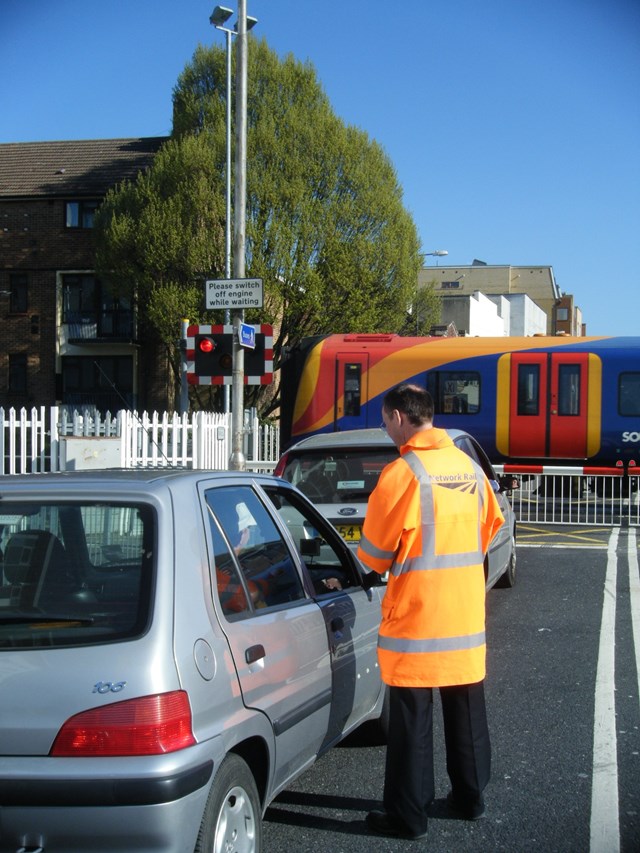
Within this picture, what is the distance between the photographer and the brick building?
34.0 meters

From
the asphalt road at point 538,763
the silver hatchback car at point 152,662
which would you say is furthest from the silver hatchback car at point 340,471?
the silver hatchback car at point 152,662

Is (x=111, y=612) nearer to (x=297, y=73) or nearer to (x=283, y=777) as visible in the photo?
(x=283, y=777)

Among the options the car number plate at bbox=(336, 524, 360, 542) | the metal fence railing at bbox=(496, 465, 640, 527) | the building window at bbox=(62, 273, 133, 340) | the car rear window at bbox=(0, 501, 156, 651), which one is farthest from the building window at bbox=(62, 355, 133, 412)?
the car rear window at bbox=(0, 501, 156, 651)

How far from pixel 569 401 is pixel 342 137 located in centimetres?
1281

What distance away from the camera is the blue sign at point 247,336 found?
11.7 m

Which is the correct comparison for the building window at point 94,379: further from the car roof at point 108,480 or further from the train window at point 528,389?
the car roof at point 108,480

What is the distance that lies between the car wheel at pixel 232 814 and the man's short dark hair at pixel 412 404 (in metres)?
1.61

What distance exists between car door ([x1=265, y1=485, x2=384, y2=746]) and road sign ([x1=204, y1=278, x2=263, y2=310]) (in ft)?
22.9

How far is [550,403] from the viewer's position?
19.7 metres

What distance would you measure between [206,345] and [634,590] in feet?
18.6

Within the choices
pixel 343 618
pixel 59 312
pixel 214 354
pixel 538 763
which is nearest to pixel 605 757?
pixel 538 763

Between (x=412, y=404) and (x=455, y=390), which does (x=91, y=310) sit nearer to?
(x=455, y=390)

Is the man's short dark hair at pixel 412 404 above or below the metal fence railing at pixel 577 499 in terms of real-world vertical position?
above

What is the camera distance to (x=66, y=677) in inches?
116
